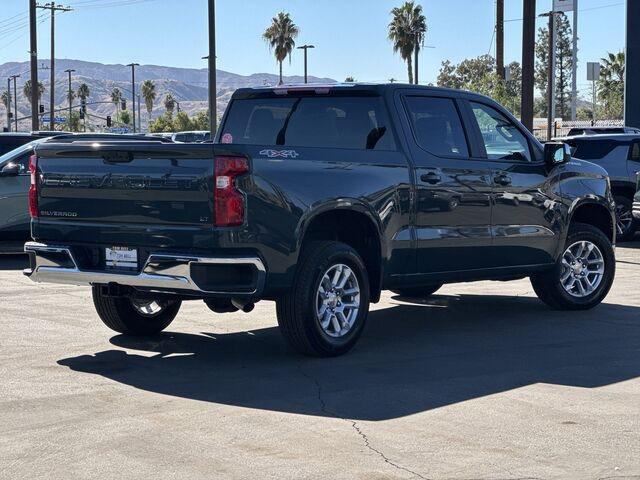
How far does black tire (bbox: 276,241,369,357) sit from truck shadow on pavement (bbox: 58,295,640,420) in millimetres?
119

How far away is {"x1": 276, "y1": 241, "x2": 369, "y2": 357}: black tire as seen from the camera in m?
8.45

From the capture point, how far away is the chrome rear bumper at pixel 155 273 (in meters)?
7.97

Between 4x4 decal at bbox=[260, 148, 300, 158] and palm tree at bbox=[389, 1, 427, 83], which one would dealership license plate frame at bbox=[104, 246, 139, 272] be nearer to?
4x4 decal at bbox=[260, 148, 300, 158]

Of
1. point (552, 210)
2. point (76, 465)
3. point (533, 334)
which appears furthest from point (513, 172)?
point (76, 465)

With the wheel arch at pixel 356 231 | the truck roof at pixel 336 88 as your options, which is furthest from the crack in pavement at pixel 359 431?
the truck roof at pixel 336 88

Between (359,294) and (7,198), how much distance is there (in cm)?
903

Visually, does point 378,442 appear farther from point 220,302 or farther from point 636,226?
point 636,226

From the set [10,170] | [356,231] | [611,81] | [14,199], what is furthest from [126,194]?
[611,81]

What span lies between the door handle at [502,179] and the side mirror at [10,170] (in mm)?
8673

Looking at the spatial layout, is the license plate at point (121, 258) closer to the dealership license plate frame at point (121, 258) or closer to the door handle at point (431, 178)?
the dealership license plate frame at point (121, 258)

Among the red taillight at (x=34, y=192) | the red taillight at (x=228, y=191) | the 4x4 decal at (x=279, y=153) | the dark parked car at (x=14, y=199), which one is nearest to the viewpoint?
the red taillight at (x=228, y=191)

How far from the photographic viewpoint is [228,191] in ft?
26.1

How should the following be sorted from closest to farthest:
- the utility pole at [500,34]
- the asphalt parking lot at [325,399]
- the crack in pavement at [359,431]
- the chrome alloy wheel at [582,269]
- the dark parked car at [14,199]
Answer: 1. the crack in pavement at [359,431]
2. the asphalt parking lot at [325,399]
3. the chrome alloy wheel at [582,269]
4. the dark parked car at [14,199]
5. the utility pole at [500,34]

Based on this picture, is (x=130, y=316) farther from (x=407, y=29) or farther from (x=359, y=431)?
(x=407, y=29)
